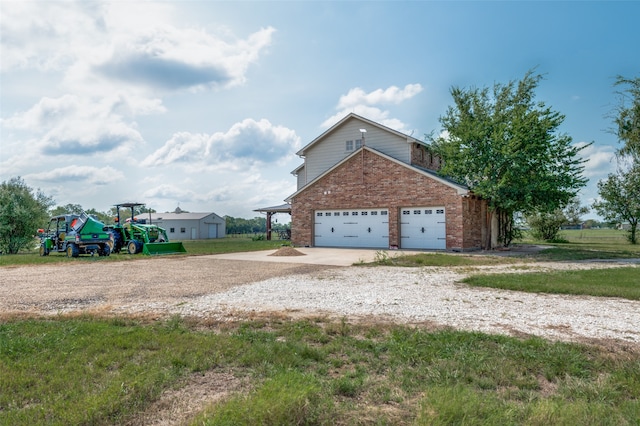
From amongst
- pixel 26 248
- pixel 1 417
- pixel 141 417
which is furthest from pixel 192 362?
pixel 26 248

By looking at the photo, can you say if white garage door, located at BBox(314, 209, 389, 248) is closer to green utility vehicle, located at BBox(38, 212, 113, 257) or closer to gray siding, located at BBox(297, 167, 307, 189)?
gray siding, located at BBox(297, 167, 307, 189)

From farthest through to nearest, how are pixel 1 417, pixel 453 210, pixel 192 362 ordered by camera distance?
pixel 453 210, pixel 192 362, pixel 1 417

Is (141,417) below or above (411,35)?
below

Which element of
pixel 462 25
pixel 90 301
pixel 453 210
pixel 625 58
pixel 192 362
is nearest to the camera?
pixel 192 362

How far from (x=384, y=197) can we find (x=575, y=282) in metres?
13.1

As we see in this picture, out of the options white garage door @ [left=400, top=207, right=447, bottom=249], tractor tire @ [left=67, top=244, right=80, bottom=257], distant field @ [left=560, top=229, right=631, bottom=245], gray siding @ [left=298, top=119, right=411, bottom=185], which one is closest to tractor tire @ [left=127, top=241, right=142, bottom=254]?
tractor tire @ [left=67, top=244, right=80, bottom=257]

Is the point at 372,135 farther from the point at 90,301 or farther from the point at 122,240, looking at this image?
the point at 90,301

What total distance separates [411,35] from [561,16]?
554 cm

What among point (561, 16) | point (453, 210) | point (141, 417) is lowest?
point (141, 417)

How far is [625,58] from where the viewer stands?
15875 millimetres

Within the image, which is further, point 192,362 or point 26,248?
point 26,248

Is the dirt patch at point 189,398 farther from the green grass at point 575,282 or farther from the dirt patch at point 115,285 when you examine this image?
the green grass at point 575,282

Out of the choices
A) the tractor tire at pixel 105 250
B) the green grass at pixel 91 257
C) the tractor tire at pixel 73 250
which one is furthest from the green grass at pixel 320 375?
the tractor tire at pixel 73 250

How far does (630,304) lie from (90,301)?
31.4ft
